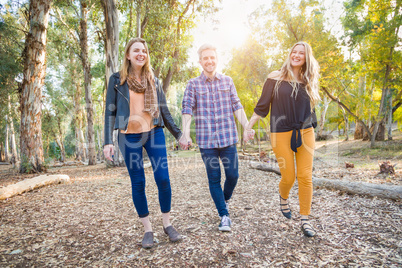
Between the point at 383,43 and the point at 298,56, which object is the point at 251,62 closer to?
the point at 383,43

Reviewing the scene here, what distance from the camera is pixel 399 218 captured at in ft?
10.0

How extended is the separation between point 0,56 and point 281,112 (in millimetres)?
13386

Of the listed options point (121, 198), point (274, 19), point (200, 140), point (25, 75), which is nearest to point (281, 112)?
point (200, 140)

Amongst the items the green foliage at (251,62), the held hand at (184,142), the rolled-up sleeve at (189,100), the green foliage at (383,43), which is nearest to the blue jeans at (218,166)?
the held hand at (184,142)

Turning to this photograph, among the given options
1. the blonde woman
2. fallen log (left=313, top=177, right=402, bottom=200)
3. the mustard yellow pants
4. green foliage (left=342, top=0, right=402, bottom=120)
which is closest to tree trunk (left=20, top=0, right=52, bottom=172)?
the blonde woman

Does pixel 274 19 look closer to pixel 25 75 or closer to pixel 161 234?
pixel 25 75

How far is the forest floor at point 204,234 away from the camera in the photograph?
7.45 feet

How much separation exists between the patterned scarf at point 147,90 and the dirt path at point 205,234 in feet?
4.97

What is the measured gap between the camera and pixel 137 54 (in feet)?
8.36

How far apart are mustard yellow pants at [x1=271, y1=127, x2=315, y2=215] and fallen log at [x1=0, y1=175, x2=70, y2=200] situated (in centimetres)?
543

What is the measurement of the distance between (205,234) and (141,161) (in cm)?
119

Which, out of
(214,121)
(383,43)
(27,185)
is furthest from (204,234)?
(383,43)

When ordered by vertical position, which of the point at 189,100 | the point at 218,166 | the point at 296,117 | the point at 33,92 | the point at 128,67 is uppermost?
the point at 33,92

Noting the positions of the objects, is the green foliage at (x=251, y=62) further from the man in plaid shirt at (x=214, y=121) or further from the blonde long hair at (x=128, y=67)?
the blonde long hair at (x=128, y=67)
